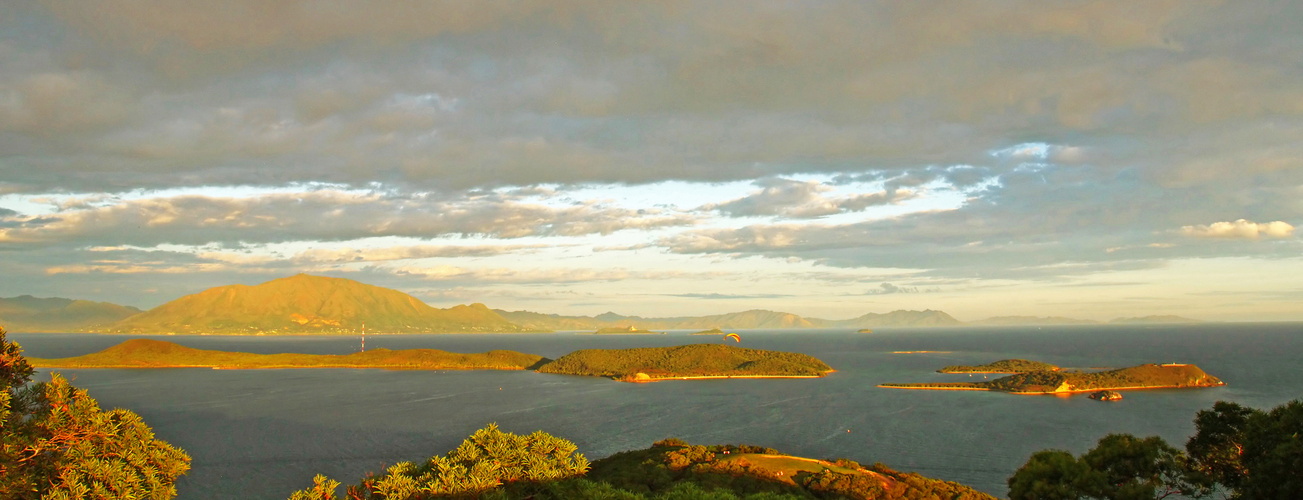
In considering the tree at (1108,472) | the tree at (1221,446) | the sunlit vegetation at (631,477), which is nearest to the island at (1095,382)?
the sunlit vegetation at (631,477)

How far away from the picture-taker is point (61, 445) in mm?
24891

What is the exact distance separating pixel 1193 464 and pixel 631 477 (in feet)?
131

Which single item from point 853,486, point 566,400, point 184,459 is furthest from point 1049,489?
point 566,400

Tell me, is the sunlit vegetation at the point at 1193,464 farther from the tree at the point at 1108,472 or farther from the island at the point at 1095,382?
the island at the point at 1095,382

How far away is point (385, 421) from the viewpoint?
414 ft

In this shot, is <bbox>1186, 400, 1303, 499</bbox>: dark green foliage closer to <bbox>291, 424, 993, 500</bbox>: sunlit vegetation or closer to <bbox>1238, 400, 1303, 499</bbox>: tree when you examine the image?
<bbox>1238, 400, 1303, 499</bbox>: tree

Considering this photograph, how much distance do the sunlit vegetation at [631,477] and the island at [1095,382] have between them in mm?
125046

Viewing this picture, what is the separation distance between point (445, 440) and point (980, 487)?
74.3 meters

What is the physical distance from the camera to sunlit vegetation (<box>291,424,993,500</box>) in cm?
2862

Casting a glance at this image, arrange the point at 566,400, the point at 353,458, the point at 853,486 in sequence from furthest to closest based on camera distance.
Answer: the point at 566,400 < the point at 353,458 < the point at 853,486

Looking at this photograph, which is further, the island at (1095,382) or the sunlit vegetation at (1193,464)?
the island at (1095,382)

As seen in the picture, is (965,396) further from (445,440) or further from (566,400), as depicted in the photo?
(445,440)

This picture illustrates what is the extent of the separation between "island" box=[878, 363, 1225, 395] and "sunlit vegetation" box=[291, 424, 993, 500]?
125m

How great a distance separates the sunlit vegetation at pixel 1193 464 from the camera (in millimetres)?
31469
